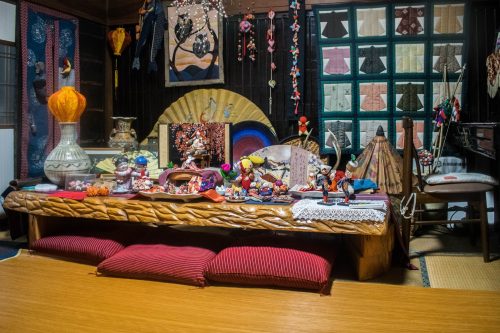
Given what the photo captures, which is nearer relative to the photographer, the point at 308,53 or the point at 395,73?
the point at 395,73

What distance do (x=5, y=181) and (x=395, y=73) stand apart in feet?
12.6

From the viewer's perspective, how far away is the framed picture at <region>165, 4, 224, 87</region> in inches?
211

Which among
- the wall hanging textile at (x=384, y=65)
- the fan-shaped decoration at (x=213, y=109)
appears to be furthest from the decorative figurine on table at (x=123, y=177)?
the wall hanging textile at (x=384, y=65)

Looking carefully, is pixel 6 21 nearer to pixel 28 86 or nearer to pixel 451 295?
pixel 28 86

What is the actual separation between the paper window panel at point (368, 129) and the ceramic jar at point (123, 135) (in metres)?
2.42

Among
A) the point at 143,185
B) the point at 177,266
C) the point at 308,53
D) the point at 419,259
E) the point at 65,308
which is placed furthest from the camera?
the point at 308,53

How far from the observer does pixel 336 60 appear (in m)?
4.91

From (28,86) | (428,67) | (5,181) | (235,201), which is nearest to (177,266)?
(235,201)

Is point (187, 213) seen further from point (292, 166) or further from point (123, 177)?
point (292, 166)

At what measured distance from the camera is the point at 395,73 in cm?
478

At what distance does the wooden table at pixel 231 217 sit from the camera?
2.80m

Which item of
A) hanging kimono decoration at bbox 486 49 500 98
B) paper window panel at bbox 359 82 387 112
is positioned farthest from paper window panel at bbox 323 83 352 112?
hanging kimono decoration at bbox 486 49 500 98

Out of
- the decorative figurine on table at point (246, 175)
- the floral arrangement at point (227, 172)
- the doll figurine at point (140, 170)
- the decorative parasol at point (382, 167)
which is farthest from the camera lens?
the decorative parasol at point (382, 167)

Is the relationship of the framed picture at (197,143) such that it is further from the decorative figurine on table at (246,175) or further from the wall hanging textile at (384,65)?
the wall hanging textile at (384,65)
